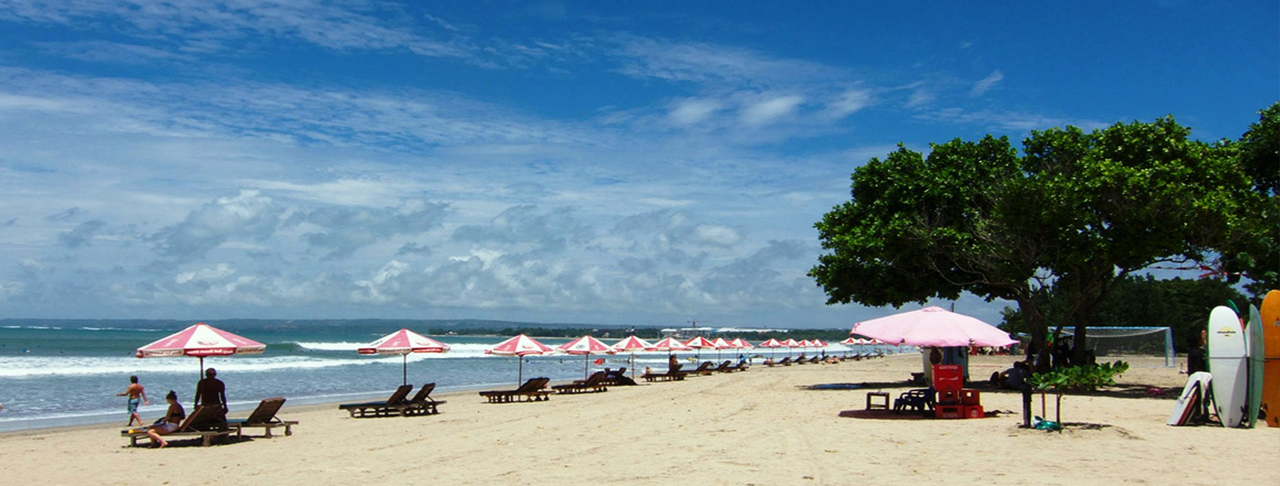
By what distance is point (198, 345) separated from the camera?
46.6ft

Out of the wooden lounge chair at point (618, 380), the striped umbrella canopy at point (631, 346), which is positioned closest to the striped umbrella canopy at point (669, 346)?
the striped umbrella canopy at point (631, 346)

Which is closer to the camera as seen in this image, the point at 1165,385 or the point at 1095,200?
the point at 1095,200

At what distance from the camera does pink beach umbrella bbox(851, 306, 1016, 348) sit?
16.7 metres

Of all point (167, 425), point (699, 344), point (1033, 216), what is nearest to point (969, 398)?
point (1033, 216)

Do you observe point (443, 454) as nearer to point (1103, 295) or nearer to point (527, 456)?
point (527, 456)

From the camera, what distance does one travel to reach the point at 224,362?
51938 millimetres

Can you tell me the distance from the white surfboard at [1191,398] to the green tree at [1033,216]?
4.78m

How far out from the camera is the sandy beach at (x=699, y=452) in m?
9.20

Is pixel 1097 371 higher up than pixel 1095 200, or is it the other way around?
pixel 1095 200

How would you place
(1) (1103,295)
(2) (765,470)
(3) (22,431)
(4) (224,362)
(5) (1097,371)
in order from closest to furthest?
(2) (765,470)
(5) (1097,371)
(3) (22,431)
(1) (1103,295)
(4) (224,362)

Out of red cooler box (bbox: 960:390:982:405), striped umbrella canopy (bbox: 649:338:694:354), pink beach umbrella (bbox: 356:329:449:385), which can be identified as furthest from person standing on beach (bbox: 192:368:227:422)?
striped umbrella canopy (bbox: 649:338:694:354)

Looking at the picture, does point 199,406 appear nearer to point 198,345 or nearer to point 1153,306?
point 198,345

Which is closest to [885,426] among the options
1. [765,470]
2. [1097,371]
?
[1097,371]

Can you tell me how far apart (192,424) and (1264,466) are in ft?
42.2
